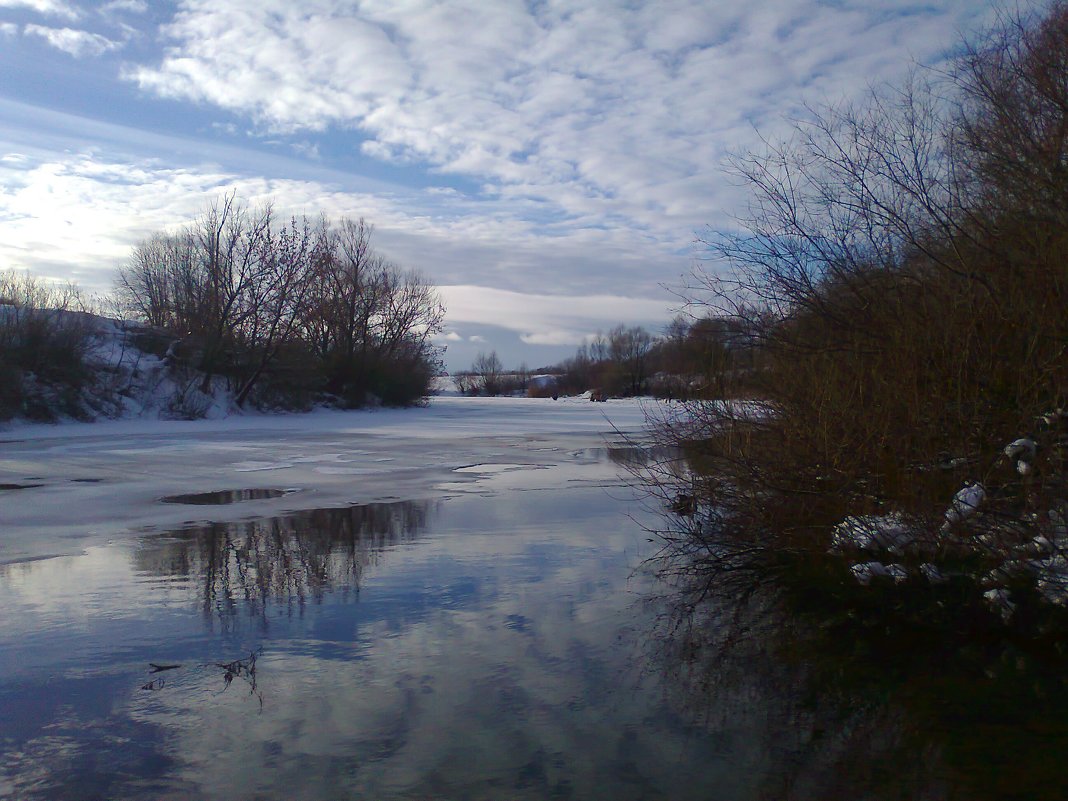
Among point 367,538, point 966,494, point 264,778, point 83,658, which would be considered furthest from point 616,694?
point 367,538

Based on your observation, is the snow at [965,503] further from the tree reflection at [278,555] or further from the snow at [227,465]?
the tree reflection at [278,555]

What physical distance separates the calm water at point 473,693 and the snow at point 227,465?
2.99 m

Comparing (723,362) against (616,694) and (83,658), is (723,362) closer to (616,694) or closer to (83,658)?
(616,694)

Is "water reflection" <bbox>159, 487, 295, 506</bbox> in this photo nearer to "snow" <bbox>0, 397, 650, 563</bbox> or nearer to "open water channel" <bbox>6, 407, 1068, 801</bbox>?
"snow" <bbox>0, 397, 650, 563</bbox>

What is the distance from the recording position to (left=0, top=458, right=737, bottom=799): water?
4.66 m

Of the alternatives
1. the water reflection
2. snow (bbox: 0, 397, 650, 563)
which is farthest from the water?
the water reflection

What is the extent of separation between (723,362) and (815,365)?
3.46 ft

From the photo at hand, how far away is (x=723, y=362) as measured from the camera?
9422mm

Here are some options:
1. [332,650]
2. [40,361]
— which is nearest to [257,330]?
[40,361]

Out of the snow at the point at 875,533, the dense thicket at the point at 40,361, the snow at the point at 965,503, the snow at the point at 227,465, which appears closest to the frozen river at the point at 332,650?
the snow at the point at 227,465

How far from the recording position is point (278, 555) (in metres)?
9.72

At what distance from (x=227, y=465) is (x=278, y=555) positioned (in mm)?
10086

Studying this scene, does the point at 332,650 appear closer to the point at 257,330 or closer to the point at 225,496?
the point at 225,496

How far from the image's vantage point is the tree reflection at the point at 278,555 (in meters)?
8.02
